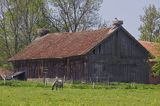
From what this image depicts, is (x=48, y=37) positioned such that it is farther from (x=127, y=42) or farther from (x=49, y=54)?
(x=127, y=42)

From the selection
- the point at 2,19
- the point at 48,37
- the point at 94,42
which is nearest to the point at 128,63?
the point at 94,42

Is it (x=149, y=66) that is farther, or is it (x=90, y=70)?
(x=149, y=66)

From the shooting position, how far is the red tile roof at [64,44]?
59.8 meters

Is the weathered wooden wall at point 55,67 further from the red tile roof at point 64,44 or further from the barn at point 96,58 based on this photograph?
the red tile roof at point 64,44

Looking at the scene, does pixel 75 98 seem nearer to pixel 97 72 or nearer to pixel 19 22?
pixel 97 72

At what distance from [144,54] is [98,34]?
6396mm

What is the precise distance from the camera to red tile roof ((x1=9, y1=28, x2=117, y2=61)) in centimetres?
5981

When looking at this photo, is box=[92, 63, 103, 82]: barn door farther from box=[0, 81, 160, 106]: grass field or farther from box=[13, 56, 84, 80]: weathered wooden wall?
box=[0, 81, 160, 106]: grass field

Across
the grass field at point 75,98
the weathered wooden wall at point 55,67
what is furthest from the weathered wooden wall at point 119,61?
the grass field at point 75,98

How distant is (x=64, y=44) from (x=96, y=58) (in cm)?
769

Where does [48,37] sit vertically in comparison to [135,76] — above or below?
above

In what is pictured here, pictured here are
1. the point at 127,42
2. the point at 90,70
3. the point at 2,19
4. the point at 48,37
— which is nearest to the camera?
the point at 90,70

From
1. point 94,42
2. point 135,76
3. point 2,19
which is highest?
point 2,19

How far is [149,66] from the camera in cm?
6500
